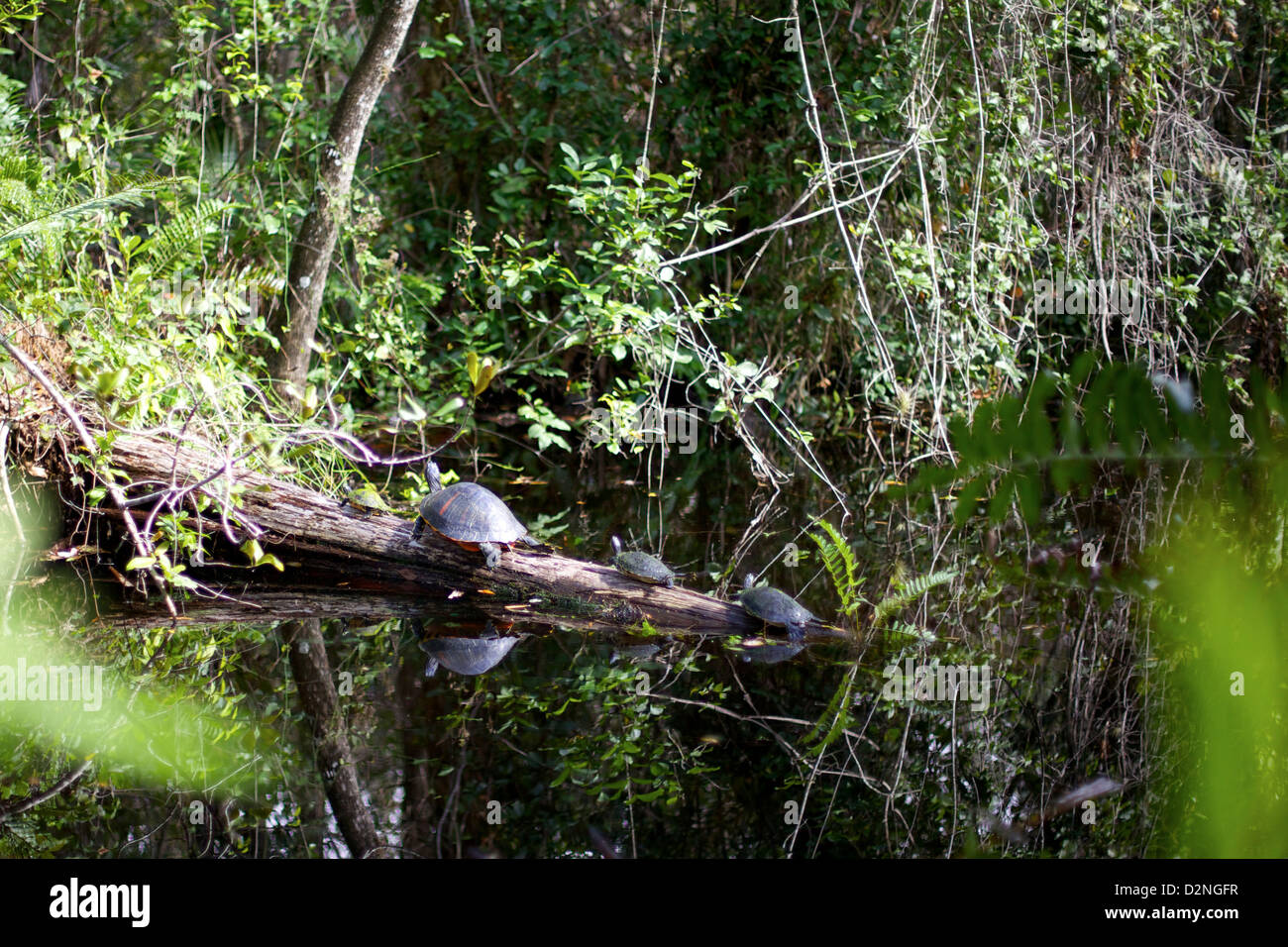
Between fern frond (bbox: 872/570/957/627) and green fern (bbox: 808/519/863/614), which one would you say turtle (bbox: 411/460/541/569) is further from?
fern frond (bbox: 872/570/957/627)

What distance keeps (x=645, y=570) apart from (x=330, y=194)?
10.4 feet

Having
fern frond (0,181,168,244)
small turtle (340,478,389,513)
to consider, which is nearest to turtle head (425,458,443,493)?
small turtle (340,478,389,513)

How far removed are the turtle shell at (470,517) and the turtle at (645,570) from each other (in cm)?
54

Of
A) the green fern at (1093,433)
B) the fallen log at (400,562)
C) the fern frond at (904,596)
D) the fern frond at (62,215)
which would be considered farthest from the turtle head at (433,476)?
the green fern at (1093,433)

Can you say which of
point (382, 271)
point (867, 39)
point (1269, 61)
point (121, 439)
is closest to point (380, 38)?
point (382, 271)

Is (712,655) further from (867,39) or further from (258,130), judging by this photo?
(258,130)

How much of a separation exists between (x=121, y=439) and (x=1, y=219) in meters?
1.08

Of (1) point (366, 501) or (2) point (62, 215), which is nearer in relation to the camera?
(2) point (62, 215)

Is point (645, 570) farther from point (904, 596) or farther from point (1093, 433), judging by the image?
point (1093, 433)

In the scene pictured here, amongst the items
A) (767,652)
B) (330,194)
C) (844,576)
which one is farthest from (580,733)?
(330,194)

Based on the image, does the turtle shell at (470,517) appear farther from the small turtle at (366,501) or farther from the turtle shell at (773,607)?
the turtle shell at (773,607)

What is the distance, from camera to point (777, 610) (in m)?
4.27

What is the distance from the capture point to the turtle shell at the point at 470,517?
466 cm

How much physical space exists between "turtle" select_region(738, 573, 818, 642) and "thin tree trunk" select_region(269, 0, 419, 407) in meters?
2.99
